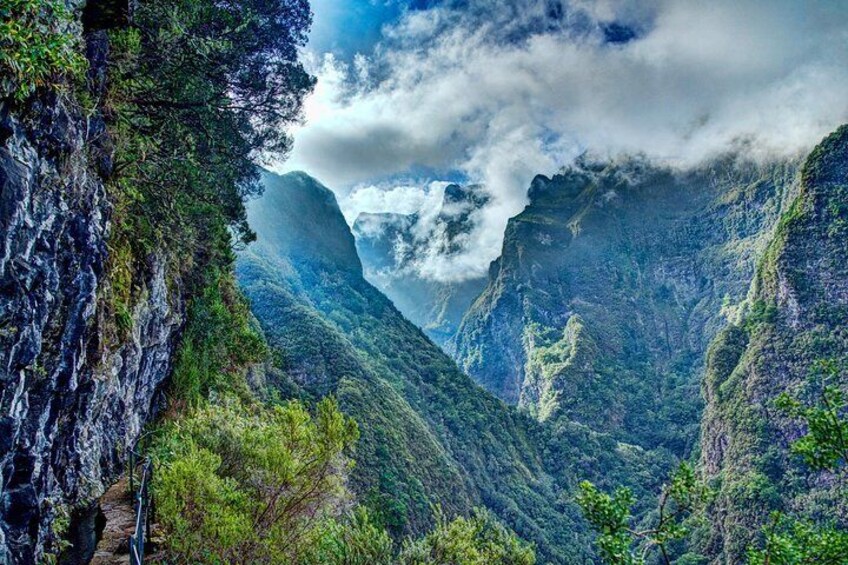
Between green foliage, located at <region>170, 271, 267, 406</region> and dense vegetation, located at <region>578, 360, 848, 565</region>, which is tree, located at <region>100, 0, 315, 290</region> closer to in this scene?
green foliage, located at <region>170, 271, 267, 406</region>

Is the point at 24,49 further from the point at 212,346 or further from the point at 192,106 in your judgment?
the point at 212,346

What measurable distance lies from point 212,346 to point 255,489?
13785 millimetres

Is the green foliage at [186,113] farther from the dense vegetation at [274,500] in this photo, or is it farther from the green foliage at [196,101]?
the dense vegetation at [274,500]

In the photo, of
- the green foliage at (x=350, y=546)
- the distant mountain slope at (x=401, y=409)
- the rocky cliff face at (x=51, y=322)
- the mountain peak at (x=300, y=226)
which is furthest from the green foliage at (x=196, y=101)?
the mountain peak at (x=300, y=226)

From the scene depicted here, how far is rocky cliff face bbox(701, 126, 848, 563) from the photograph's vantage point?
85625 mm

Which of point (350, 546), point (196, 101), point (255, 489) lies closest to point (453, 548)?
point (350, 546)

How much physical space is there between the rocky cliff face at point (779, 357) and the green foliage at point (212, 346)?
8436 centimetres

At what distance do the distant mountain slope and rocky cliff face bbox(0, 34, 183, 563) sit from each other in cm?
3321

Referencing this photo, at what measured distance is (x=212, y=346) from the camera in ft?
75.8

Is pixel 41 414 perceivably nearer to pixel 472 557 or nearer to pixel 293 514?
pixel 293 514

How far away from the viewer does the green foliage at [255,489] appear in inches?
352

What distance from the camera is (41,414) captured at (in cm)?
776

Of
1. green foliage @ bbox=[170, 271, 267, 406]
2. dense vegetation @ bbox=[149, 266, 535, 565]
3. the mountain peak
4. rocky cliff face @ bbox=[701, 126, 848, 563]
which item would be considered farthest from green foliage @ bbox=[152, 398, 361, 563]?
the mountain peak

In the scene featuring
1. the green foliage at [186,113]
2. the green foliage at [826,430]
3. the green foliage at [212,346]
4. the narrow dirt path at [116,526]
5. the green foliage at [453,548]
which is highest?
the green foliage at [186,113]
